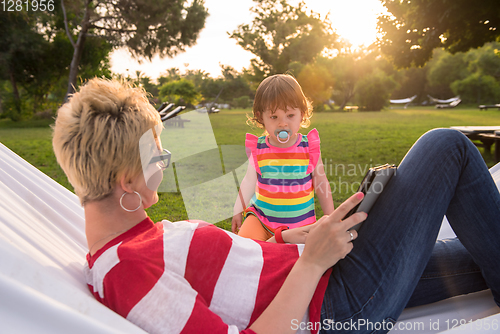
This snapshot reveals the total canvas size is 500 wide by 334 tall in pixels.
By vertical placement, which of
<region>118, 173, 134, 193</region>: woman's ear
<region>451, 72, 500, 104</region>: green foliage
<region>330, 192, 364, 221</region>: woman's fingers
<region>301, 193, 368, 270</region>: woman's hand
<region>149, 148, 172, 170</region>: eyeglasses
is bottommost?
<region>451, 72, 500, 104</region>: green foliage

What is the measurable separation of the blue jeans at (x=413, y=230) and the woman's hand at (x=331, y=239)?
0.11m

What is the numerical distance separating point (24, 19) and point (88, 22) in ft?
8.96

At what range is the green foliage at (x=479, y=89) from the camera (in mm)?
36531

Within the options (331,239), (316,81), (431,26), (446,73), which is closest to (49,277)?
(331,239)

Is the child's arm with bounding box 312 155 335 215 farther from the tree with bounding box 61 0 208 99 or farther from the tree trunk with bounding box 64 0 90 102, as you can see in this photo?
the tree trunk with bounding box 64 0 90 102

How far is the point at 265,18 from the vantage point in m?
38.8

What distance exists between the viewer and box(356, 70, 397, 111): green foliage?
1186 inches

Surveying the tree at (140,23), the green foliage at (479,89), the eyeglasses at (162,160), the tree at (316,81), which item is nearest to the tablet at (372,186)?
the eyeglasses at (162,160)

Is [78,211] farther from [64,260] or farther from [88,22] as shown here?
[88,22]

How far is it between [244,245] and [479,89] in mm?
46117

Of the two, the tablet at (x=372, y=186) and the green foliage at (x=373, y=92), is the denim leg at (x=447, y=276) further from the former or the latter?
the green foliage at (x=373, y=92)

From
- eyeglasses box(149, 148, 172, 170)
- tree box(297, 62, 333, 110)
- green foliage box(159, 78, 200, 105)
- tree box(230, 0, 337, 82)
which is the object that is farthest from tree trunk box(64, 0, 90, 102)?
tree box(230, 0, 337, 82)

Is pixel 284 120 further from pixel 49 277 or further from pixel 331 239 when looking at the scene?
pixel 49 277

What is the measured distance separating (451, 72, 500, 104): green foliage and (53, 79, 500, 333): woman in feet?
147
